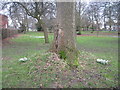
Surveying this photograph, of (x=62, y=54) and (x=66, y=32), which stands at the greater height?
(x=66, y=32)

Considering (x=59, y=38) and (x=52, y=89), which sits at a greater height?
(x=59, y=38)

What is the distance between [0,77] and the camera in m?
3.88

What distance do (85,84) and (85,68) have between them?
1.00 meters

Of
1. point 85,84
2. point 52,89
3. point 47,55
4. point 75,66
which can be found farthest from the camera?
point 47,55

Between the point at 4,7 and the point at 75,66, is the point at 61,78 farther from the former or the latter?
the point at 4,7

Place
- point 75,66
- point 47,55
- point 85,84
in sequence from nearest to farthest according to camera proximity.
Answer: point 85,84
point 75,66
point 47,55

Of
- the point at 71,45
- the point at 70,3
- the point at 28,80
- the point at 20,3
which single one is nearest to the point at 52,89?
the point at 28,80

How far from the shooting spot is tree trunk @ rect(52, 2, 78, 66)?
4.58 meters

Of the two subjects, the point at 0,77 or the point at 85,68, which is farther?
the point at 85,68

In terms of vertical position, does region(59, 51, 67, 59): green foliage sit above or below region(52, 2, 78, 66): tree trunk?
below

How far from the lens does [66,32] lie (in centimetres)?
462

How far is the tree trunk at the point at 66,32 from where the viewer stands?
4582mm

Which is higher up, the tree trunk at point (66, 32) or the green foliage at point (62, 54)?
the tree trunk at point (66, 32)

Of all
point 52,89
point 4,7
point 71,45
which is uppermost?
point 4,7
